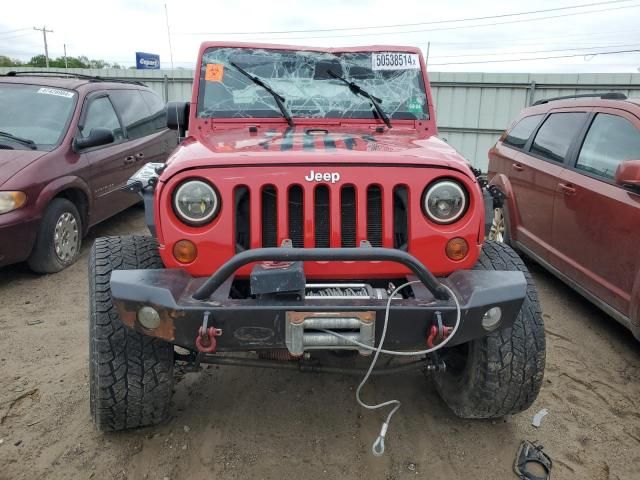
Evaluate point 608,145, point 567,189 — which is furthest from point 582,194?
point 608,145

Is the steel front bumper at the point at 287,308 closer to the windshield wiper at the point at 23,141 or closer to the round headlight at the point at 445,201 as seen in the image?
the round headlight at the point at 445,201

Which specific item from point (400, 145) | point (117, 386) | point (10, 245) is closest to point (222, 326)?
point (117, 386)

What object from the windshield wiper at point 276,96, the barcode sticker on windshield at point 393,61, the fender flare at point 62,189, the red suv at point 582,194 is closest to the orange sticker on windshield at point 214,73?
the windshield wiper at point 276,96

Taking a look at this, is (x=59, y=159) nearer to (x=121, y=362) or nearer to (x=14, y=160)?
(x=14, y=160)

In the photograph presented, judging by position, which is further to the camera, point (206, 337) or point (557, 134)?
point (557, 134)

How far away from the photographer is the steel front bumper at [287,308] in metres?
1.97

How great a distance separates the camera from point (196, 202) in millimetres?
2277

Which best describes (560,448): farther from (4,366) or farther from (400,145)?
(4,366)

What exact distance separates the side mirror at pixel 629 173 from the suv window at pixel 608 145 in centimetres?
39

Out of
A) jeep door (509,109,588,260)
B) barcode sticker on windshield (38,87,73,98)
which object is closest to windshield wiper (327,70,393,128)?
jeep door (509,109,588,260)

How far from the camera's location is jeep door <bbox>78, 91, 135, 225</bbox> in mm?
5438

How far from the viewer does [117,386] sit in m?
2.34

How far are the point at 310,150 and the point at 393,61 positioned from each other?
1632 millimetres

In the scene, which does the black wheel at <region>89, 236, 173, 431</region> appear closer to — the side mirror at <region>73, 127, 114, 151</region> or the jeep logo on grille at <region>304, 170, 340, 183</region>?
the jeep logo on grille at <region>304, 170, 340, 183</region>
